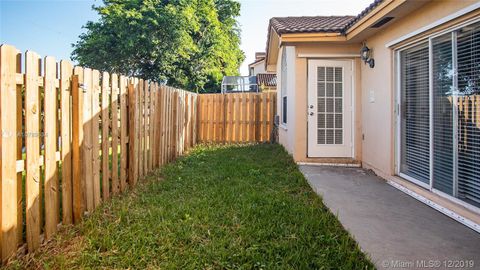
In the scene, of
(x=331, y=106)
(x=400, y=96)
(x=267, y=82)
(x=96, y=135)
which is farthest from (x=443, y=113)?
(x=267, y=82)

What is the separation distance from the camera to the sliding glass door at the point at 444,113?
10.3 ft

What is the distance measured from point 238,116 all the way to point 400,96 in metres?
6.51

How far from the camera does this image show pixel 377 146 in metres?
5.38

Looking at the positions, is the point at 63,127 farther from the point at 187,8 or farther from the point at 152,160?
the point at 187,8

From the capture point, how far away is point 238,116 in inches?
421

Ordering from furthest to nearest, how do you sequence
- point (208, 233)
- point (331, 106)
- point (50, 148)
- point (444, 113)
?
point (331, 106) → point (444, 113) → point (208, 233) → point (50, 148)

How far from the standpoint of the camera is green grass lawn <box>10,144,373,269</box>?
2432 mm

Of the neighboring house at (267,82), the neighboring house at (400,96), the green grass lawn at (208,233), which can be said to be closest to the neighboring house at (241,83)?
the neighboring house at (267,82)

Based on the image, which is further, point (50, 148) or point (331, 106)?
point (331, 106)

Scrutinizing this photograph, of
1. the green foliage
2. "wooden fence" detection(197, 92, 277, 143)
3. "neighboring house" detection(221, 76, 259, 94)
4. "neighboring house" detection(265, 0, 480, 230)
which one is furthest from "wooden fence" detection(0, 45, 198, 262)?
"neighboring house" detection(221, 76, 259, 94)

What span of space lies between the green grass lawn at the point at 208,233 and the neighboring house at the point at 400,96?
1500 millimetres

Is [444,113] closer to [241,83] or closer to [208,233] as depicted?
[208,233]

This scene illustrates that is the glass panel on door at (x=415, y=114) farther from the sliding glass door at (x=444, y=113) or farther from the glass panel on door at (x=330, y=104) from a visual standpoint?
the glass panel on door at (x=330, y=104)

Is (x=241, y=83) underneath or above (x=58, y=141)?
above
